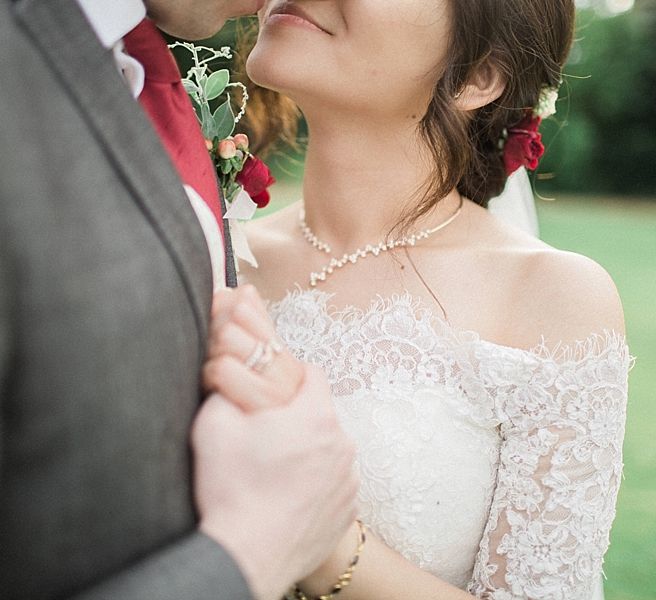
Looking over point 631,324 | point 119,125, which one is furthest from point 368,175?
point 631,324

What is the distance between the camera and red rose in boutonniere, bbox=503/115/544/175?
2.59 metres

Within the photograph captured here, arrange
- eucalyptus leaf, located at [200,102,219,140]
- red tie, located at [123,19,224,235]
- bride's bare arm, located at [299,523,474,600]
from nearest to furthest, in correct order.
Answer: red tie, located at [123,19,224,235]
bride's bare arm, located at [299,523,474,600]
eucalyptus leaf, located at [200,102,219,140]

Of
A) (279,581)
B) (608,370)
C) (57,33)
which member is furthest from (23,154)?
(608,370)

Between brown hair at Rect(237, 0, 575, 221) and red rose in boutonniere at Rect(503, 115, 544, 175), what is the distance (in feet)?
0.12

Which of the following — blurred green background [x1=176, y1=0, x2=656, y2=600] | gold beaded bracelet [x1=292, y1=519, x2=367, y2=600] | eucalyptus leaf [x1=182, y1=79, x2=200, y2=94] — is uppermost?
eucalyptus leaf [x1=182, y1=79, x2=200, y2=94]

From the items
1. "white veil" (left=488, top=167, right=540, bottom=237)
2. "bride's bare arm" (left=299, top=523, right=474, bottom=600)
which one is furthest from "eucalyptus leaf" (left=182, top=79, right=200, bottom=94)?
"white veil" (left=488, top=167, right=540, bottom=237)

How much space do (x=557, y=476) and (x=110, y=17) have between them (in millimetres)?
1364

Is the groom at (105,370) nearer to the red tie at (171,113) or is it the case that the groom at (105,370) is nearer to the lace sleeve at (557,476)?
the red tie at (171,113)

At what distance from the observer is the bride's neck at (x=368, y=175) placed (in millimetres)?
2354

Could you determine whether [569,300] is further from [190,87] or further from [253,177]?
[190,87]

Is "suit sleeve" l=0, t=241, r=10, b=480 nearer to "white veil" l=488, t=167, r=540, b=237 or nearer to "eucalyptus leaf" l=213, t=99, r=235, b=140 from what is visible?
"eucalyptus leaf" l=213, t=99, r=235, b=140

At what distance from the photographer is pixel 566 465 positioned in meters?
1.98

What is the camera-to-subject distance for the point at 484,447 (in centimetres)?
210

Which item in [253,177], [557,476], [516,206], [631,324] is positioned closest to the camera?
[557,476]
